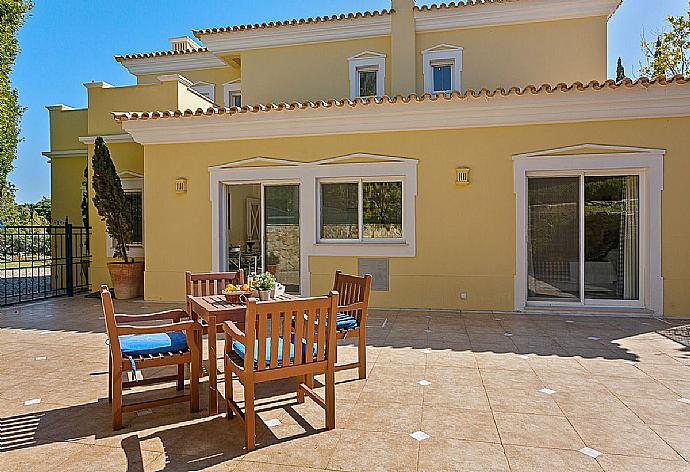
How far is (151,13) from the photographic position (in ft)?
44.7

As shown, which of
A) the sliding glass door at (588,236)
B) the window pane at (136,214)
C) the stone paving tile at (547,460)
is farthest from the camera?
the window pane at (136,214)

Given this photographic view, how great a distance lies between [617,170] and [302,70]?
742cm

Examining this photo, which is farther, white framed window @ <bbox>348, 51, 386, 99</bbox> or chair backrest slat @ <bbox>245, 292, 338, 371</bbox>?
white framed window @ <bbox>348, 51, 386, 99</bbox>

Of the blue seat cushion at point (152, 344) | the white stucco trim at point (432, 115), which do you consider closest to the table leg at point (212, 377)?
the blue seat cushion at point (152, 344)

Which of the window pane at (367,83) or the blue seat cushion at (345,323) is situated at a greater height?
the window pane at (367,83)

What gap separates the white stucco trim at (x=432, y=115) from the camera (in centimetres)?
755

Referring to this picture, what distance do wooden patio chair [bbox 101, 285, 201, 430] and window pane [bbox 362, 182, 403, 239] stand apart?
5.01 metres

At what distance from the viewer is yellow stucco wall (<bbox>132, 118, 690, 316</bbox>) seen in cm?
762

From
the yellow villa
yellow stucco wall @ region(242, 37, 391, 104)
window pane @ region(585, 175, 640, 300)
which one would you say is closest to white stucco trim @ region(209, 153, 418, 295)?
the yellow villa

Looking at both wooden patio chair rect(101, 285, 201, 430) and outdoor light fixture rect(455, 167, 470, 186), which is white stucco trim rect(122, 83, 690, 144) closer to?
outdoor light fixture rect(455, 167, 470, 186)

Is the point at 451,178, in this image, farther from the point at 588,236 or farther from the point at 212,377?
the point at 212,377

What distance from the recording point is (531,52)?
10.8m

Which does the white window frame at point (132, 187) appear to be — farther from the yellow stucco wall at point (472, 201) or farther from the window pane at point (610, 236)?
the window pane at point (610, 236)

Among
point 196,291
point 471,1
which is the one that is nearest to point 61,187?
point 196,291
